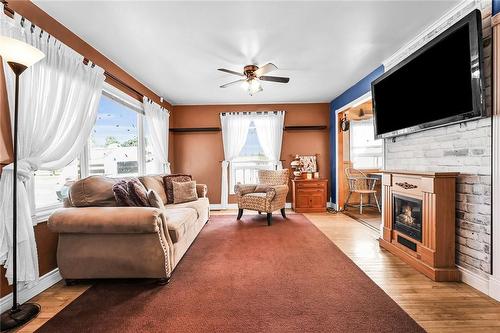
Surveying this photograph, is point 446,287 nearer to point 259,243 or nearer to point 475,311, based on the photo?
point 475,311

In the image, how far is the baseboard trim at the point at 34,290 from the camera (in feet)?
5.66

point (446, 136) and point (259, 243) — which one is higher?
point (446, 136)

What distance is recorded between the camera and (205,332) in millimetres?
1476

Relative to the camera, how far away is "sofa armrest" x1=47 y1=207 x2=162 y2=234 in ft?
6.38

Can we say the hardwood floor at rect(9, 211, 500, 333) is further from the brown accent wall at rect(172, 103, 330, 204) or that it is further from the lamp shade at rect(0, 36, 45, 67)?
the brown accent wall at rect(172, 103, 330, 204)

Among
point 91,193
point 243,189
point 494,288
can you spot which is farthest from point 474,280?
point 91,193

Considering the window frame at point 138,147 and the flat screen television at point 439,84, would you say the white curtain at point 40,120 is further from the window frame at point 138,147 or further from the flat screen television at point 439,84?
the flat screen television at point 439,84

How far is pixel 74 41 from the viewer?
98.2 inches

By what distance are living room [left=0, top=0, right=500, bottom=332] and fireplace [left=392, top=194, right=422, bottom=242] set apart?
0.02 m

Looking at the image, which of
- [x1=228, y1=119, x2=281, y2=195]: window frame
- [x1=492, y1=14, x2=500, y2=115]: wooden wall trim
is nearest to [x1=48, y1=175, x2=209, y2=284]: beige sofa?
[x1=492, y1=14, x2=500, y2=115]: wooden wall trim

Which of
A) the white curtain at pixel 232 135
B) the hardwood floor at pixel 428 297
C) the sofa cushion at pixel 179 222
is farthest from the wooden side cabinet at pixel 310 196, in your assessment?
the sofa cushion at pixel 179 222

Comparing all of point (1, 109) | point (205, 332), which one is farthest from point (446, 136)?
point (1, 109)

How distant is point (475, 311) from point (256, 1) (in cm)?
301

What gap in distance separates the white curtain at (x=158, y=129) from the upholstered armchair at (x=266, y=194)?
1.68 metres
